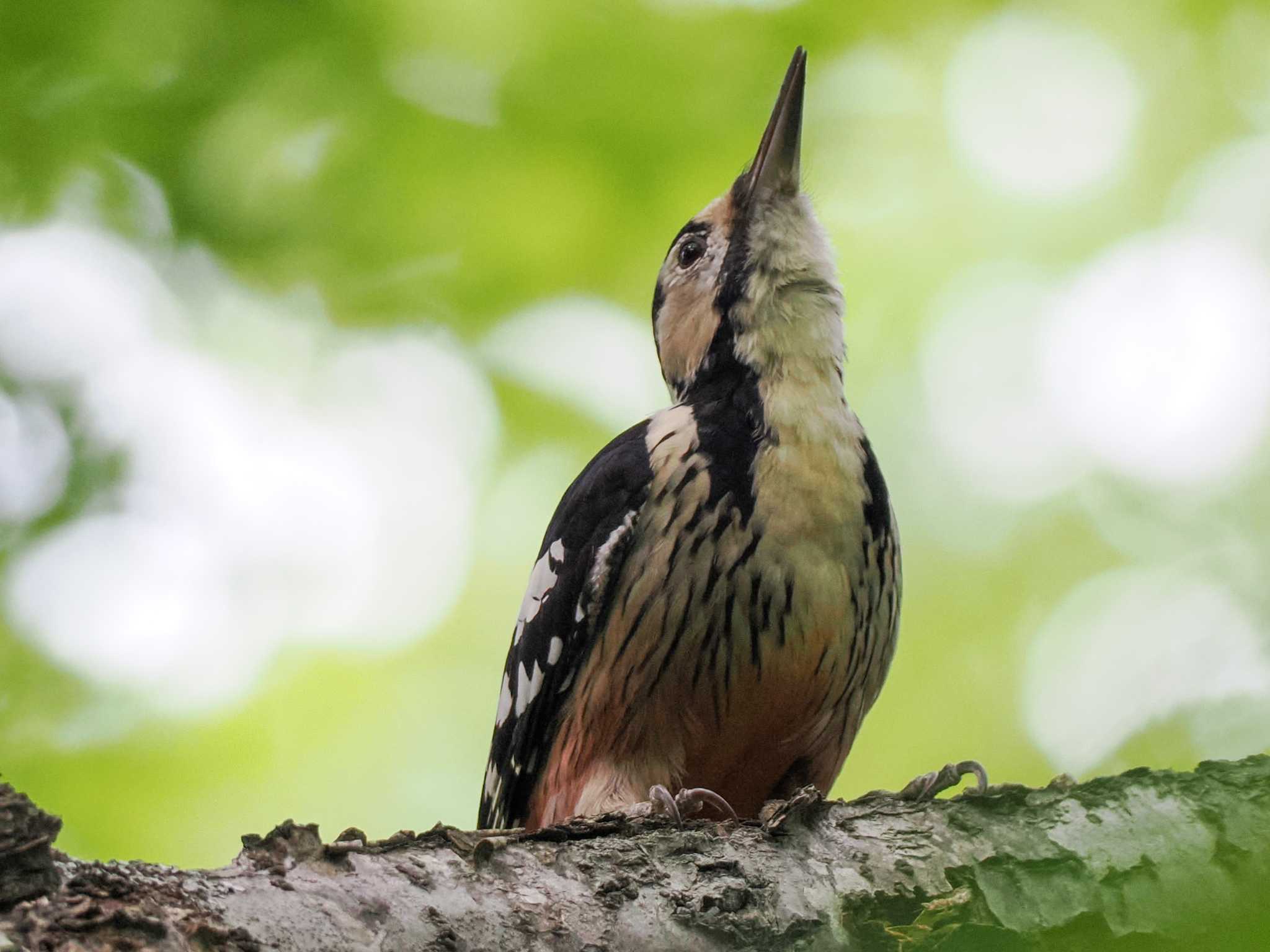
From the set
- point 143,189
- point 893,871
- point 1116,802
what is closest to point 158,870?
point 893,871

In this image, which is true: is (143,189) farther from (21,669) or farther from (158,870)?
(158,870)

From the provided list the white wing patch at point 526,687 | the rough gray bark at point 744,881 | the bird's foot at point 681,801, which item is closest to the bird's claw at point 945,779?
the rough gray bark at point 744,881

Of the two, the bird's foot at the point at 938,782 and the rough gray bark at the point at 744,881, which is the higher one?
the bird's foot at the point at 938,782

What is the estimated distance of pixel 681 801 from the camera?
299 cm

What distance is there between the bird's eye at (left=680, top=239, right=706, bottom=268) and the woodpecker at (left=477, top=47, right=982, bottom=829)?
1.05 ft

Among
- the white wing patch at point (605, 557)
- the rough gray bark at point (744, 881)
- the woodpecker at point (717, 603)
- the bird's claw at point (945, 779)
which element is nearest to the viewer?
the rough gray bark at point (744, 881)

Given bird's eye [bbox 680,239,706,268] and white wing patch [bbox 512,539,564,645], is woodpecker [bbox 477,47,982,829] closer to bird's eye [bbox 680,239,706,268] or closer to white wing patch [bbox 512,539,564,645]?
white wing patch [bbox 512,539,564,645]

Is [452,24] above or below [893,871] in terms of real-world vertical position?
above

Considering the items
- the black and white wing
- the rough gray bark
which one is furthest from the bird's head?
the rough gray bark

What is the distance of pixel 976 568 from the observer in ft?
14.9

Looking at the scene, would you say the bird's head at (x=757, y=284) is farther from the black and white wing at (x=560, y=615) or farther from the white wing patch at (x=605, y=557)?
the white wing patch at (x=605, y=557)

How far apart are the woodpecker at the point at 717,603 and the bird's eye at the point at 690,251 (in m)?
0.32

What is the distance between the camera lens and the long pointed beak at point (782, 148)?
160 inches

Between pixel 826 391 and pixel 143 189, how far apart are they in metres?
2.07
